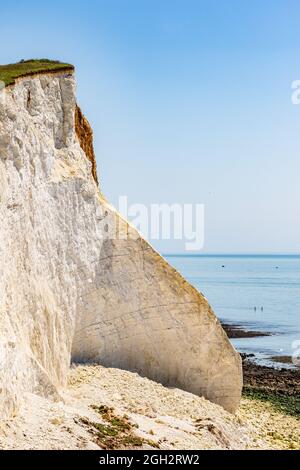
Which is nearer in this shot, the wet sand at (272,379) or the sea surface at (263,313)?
the wet sand at (272,379)

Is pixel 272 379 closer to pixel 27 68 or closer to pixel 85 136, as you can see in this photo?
pixel 85 136

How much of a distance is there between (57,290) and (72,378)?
8.09 feet

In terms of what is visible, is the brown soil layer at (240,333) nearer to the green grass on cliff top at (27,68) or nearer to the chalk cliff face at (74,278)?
the chalk cliff face at (74,278)

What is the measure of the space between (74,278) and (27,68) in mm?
5894

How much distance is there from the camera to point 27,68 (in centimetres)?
1948

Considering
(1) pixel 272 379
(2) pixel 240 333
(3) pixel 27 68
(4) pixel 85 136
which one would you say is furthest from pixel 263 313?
(3) pixel 27 68

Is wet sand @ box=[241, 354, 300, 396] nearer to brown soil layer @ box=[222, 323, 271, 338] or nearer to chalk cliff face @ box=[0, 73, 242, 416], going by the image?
chalk cliff face @ box=[0, 73, 242, 416]

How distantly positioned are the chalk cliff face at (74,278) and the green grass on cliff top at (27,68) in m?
0.21

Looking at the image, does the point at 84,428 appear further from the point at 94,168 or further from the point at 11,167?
the point at 94,168

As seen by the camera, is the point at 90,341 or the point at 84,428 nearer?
the point at 84,428

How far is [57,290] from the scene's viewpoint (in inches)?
747

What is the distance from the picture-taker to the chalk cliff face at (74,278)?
1659 cm

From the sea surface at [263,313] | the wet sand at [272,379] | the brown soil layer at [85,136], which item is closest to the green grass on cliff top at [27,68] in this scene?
the brown soil layer at [85,136]
